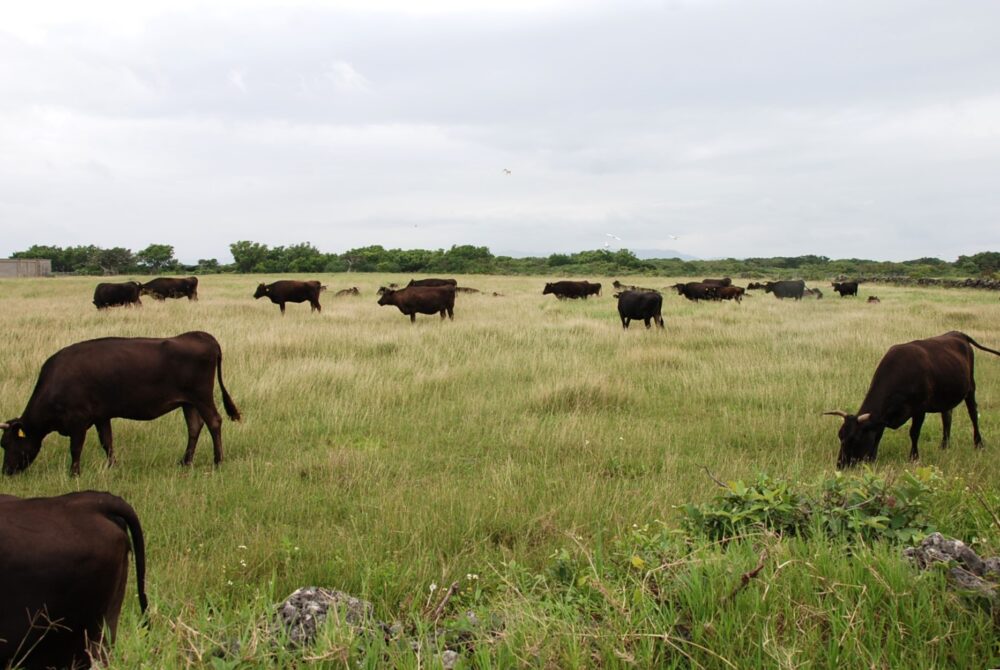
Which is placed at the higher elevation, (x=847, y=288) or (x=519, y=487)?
(x=847, y=288)

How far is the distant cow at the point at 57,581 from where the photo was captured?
2545 millimetres

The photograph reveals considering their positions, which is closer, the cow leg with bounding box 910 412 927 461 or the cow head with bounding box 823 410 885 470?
the cow head with bounding box 823 410 885 470

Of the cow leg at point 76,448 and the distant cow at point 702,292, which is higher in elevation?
the distant cow at point 702,292

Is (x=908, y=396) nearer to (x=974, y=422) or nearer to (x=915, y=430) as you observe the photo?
(x=915, y=430)

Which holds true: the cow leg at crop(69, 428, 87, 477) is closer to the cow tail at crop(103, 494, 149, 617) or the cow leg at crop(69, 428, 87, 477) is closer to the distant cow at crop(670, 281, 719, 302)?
the cow tail at crop(103, 494, 149, 617)

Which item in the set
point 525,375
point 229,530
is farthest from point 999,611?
point 525,375

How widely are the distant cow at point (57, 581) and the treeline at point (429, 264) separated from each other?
197ft

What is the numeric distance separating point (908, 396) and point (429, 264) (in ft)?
209

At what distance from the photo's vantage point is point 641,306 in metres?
17.9

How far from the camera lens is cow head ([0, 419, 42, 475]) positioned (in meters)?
6.04

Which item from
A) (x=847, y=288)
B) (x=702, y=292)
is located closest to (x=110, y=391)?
(x=702, y=292)

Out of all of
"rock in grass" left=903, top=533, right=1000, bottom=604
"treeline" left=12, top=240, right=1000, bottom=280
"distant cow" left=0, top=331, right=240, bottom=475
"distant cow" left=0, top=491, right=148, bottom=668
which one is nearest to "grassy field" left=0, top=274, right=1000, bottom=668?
"rock in grass" left=903, top=533, right=1000, bottom=604

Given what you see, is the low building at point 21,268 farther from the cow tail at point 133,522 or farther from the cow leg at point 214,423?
the cow tail at point 133,522

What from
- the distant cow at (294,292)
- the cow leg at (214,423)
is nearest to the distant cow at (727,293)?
the distant cow at (294,292)
